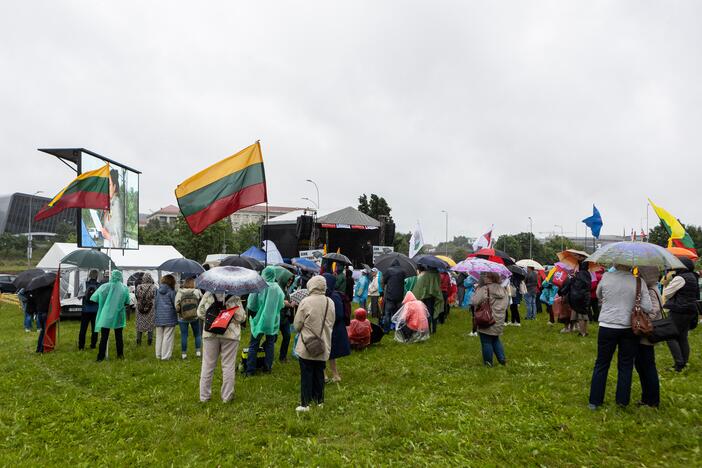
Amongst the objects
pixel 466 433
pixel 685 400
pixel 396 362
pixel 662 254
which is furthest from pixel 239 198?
pixel 685 400

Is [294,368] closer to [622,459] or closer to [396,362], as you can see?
[396,362]

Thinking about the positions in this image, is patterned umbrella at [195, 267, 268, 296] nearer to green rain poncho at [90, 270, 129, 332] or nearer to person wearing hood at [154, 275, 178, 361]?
person wearing hood at [154, 275, 178, 361]

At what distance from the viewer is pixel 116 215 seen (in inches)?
781

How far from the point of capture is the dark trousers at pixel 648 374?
535 centimetres

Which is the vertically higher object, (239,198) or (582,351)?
(239,198)

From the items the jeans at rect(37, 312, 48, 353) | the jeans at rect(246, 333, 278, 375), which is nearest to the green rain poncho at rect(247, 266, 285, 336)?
the jeans at rect(246, 333, 278, 375)

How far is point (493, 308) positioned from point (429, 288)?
12.2ft

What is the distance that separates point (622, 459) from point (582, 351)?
5.04m

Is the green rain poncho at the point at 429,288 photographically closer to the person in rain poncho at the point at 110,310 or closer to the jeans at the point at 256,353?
the jeans at the point at 256,353

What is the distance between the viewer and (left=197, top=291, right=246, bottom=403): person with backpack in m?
6.32

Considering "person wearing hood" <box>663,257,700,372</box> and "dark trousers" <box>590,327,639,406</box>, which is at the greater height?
"person wearing hood" <box>663,257,700,372</box>

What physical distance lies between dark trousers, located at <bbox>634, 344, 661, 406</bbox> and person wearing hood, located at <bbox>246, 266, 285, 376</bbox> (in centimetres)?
517

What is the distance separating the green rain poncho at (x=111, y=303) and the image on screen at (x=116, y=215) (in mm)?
7585

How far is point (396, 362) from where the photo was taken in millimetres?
8562
